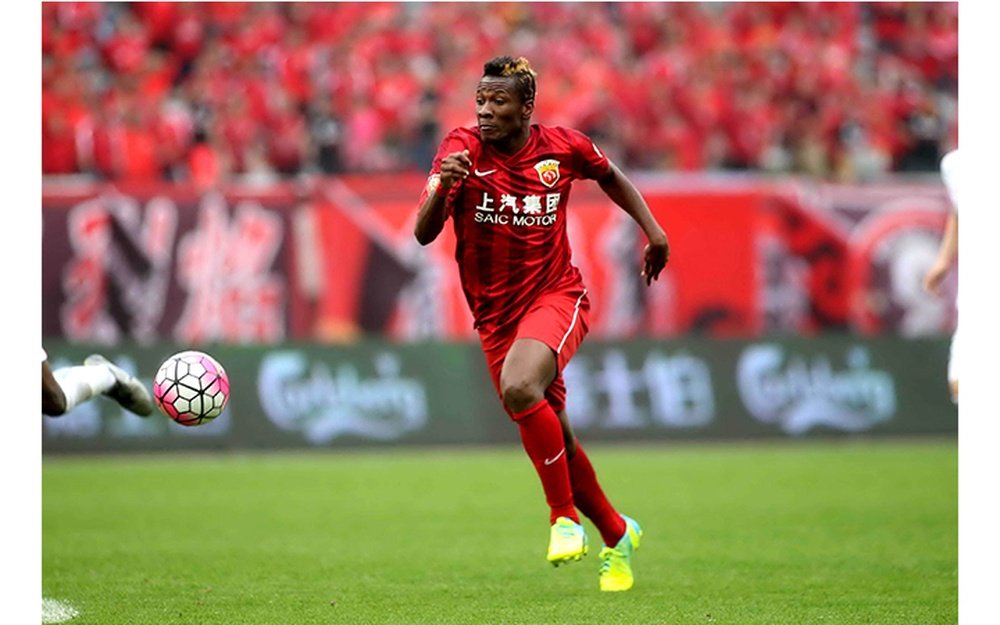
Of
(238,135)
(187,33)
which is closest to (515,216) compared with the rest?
(238,135)

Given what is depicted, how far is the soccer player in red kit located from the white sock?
6.88 ft

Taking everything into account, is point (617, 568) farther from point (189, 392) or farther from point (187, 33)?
point (187, 33)

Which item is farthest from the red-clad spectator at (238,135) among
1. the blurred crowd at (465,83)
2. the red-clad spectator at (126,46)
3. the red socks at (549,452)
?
the red socks at (549,452)

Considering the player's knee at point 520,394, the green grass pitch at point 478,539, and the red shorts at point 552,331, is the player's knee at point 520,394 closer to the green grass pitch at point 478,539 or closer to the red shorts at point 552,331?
the red shorts at point 552,331

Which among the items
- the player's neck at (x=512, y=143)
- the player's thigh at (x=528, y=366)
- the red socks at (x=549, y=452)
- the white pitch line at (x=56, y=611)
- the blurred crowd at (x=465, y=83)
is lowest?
the white pitch line at (x=56, y=611)

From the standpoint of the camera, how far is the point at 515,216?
7254mm

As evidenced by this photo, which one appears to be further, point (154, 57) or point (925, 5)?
point (925, 5)

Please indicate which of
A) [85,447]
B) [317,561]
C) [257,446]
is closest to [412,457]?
[257,446]

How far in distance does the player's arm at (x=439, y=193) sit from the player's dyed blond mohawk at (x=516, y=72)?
1.46 ft

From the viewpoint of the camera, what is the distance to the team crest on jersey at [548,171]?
7266mm

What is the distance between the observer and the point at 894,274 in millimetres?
17719

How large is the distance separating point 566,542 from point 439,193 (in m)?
1.65
